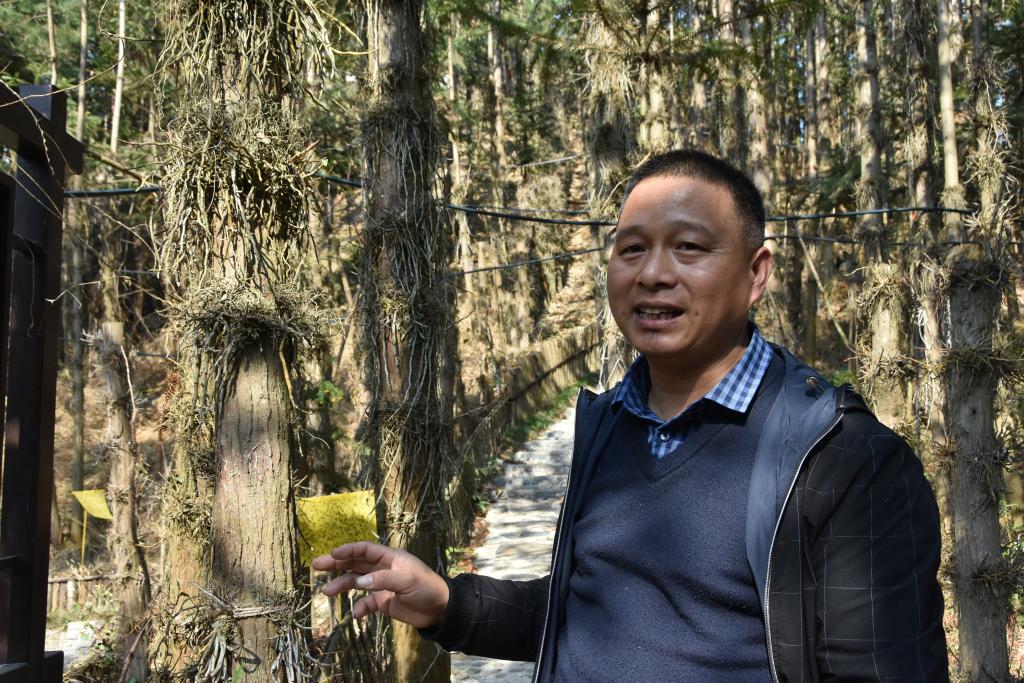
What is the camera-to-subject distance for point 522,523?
1288 centimetres

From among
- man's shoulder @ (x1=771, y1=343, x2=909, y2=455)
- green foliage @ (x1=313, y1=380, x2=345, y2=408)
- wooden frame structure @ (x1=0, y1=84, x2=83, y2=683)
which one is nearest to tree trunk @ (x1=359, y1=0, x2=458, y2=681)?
wooden frame structure @ (x1=0, y1=84, x2=83, y2=683)

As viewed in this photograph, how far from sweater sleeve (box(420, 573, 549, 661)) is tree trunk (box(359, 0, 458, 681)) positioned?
3336 mm

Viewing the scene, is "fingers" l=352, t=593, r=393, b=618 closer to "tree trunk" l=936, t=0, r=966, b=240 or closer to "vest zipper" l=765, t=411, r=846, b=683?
"vest zipper" l=765, t=411, r=846, b=683

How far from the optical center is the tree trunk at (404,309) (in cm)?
525

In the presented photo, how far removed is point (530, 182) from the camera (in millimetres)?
21328

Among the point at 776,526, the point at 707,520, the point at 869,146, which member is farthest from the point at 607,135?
the point at 869,146

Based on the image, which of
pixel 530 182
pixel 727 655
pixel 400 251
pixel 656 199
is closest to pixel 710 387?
pixel 656 199

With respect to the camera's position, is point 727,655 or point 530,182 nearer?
point 727,655

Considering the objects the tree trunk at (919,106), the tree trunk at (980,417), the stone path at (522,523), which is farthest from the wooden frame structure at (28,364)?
the tree trunk at (919,106)

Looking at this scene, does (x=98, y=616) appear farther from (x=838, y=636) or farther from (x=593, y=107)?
(x=838, y=636)

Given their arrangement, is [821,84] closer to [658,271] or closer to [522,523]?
[522,523]

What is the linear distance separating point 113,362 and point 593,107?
16.4 feet

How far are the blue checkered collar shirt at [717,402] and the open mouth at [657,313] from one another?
16 centimetres

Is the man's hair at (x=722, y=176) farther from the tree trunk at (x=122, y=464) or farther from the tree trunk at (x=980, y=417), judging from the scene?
the tree trunk at (x=122, y=464)
